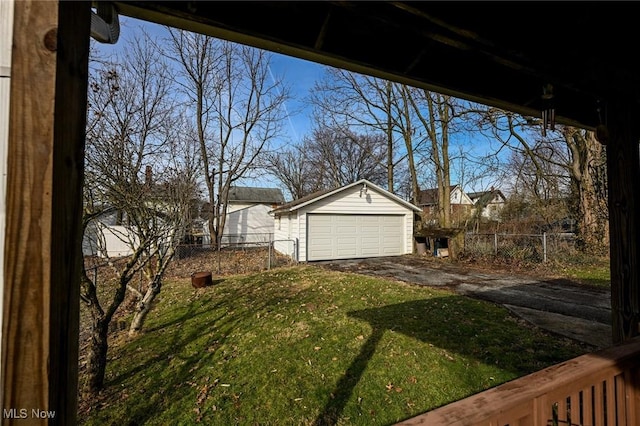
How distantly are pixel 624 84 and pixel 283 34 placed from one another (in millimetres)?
1994

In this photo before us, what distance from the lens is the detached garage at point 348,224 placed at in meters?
12.5

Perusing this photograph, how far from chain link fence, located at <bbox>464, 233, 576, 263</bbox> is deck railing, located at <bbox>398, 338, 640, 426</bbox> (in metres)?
9.92

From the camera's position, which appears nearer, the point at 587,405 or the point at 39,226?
the point at 39,226

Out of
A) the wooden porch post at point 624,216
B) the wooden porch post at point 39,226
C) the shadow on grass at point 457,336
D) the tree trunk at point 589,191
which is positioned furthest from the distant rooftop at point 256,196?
the wooden porch post at point 39,226

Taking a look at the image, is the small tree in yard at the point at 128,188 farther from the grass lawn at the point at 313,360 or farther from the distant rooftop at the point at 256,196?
the distant rooftop at the point at 256,196

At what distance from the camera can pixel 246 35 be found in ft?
3.84

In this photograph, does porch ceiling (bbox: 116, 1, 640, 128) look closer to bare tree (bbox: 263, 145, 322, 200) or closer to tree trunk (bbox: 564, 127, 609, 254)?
tree trunk (bbox: 564, 127, 609, 254)

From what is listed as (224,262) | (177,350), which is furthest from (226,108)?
(177,350)

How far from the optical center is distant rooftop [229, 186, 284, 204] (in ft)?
96.4

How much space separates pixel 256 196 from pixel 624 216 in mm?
30985

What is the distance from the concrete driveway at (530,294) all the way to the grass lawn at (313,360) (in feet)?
1.69

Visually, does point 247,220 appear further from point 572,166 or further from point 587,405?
point 587,405

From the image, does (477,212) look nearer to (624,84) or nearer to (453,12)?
(624,84)

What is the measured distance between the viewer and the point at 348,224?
43.8ft
